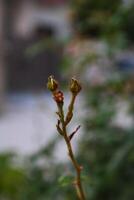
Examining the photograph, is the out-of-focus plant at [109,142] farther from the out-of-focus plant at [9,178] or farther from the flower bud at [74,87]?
the flower bud at [74,87]

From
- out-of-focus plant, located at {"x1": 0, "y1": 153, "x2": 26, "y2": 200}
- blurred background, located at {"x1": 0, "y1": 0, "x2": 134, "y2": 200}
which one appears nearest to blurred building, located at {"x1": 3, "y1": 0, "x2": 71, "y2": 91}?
out-of-focus plant, located at {"x1": 0, "y1": 153, "x2": 26, "y2": 200}

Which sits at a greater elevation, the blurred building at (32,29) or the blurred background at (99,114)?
the blurred building at (32,29)

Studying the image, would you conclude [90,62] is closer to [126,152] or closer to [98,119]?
[98,119]

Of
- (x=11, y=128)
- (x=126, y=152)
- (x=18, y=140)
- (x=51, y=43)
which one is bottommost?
(x=126, y=152)

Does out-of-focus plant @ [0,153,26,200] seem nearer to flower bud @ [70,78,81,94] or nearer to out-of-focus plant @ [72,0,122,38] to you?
out-of-focus plant @ [72,0,122,38]

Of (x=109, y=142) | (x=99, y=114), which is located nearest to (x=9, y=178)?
(x=109, y=142)

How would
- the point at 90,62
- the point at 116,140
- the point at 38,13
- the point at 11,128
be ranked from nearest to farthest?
1. the point at 116,140
2. the point at 90,62
3. the point at 11,128
4. the point at 38,13

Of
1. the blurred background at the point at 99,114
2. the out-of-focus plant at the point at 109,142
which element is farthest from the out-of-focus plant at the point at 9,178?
the out-of-focus plant at the point at 109,142

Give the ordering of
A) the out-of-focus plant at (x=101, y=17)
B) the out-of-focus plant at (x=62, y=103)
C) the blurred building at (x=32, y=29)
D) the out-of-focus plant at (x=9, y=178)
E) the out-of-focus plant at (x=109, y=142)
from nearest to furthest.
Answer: the out-of-focus plant at (x=62, y=103) < the out-of-focus plant at (x=109, y=142) < the out-of-focus plant at (x=101, y=17) < the out-of-focus plant at (x=9, y=178) < the blurred building at (x=32, y=29)

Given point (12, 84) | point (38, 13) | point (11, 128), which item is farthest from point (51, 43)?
point (38, 13)

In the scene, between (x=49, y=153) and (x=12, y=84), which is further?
(x=12, y=84)

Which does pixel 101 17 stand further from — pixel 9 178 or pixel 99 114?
pixel 9 178
